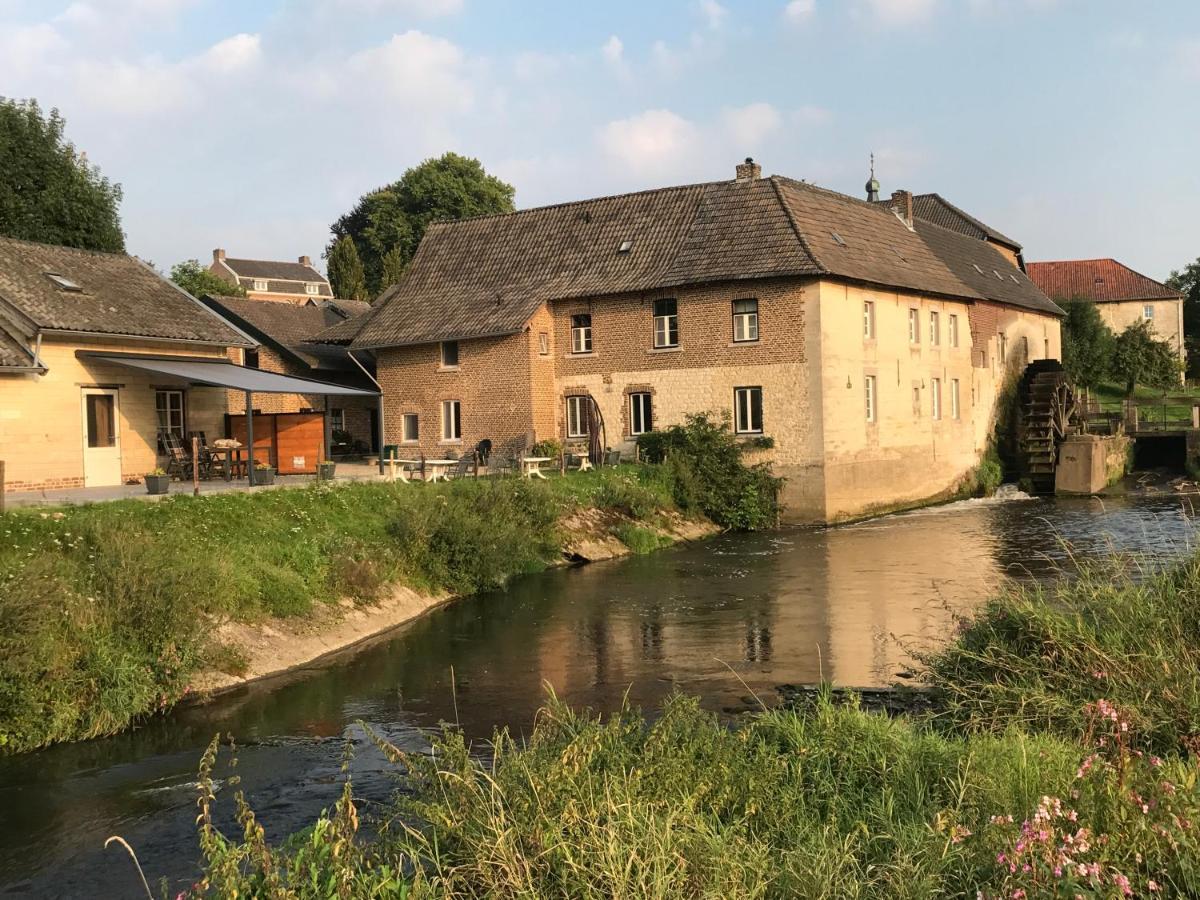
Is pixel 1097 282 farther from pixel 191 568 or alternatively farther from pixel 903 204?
pixel 191 568


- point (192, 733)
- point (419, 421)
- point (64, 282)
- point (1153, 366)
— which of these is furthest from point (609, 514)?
point (1153, 366)

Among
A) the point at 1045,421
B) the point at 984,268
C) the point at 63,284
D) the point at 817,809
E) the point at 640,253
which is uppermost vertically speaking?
the point at 984,268

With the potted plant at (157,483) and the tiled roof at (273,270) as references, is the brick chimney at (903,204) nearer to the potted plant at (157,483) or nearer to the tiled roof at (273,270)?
the potted plant at (157,483)

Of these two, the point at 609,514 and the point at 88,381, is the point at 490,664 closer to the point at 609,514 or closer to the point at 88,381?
the point at 609,514

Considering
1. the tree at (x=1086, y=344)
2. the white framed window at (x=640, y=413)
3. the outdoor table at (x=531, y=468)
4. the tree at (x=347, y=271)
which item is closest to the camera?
the outdoor table at (x=531, y=468)

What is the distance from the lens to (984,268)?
4119 cm

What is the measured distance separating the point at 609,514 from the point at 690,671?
12.0 meters

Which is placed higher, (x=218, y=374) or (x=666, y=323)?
(x=666, y=323)

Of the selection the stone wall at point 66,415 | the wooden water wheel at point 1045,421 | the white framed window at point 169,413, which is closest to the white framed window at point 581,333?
the stone wall at point 66,415

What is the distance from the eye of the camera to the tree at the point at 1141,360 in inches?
2124

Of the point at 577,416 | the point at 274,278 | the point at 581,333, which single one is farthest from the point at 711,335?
the point at 274,278

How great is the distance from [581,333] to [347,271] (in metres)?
31.0

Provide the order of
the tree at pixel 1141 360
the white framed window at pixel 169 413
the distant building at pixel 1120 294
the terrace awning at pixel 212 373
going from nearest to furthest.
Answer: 1. the terrace awning at pixel 212 373
2. the white framed window at pixel 169 413
3. the tree at pixel 1141 360
4. the distant building at pixel 1120 294

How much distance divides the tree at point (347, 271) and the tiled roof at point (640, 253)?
74.1ft
